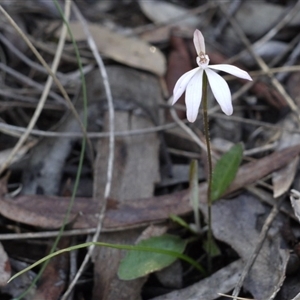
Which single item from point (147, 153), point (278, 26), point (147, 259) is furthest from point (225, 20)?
point (147, 259)

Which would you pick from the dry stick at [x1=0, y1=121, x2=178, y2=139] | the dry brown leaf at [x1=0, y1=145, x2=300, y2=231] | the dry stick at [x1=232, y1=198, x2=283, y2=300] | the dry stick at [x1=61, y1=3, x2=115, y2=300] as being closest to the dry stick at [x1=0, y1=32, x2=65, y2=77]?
the dry stick at [x1=61, y1=3, x2=115, y2=300]

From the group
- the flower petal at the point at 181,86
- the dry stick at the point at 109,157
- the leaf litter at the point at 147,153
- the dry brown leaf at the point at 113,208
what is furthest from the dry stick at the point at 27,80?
the flower petal at the point at 181,86

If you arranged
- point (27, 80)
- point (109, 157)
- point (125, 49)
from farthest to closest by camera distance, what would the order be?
point (125, 49)
point (27, 80)
point (109, 157)

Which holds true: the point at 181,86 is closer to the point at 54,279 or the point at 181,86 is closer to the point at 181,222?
the point at 181,222

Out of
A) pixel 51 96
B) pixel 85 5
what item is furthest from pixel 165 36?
pixel 51 96

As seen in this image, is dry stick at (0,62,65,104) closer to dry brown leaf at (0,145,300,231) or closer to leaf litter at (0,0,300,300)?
leaf litter at (0,0,300,300)

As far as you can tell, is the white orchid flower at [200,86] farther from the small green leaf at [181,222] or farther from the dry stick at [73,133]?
the dry stick at [73,133]
